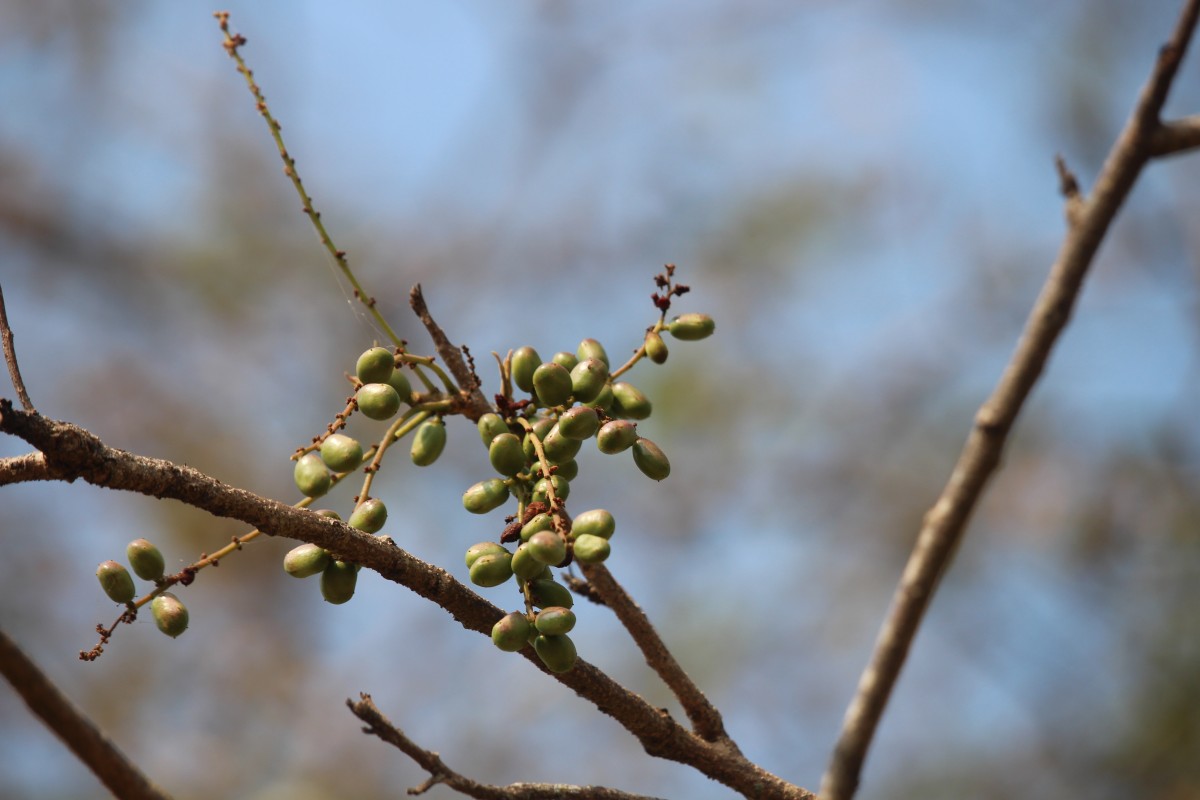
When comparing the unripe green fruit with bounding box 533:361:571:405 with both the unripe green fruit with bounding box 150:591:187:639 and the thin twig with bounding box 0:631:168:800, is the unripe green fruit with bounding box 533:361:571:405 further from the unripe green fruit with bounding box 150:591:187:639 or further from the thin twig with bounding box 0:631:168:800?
the thin twig with bounding box 0:631:168:800

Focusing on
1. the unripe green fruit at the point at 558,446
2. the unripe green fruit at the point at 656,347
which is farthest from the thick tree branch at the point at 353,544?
the unripe green fruit at the point at 656,347

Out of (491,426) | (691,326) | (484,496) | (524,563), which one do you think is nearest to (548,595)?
(524,563)

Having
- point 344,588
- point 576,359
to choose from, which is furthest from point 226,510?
point 576,359

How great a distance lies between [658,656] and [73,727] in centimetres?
102

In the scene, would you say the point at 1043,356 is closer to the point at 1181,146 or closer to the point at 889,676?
the point at 1181,146

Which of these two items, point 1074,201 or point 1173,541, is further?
point 1173,541

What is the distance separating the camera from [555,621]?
144cm

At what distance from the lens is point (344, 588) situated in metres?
1.52

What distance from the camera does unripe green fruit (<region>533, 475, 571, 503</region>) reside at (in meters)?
1.60

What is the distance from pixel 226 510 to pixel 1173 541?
18.5 ft

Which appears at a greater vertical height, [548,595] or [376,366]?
[376,366]

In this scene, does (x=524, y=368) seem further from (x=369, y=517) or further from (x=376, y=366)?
(x=369, y=517)

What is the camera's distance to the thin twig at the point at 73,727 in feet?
3.04

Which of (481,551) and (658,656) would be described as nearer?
(481,551)
